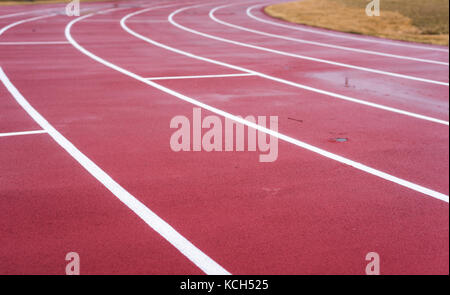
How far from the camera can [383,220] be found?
5031 millimetres

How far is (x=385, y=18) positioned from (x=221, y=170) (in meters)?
17.3

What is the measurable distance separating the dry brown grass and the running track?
573cm

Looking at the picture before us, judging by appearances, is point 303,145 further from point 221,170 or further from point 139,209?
point 139,209

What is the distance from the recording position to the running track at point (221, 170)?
4.48m

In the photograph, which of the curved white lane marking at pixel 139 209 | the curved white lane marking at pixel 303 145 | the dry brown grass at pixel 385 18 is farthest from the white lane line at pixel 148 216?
the dry brown grass at pixel 385 18

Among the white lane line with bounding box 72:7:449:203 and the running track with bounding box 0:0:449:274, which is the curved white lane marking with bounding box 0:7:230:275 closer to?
the running track with bounding box 0:0:449:274

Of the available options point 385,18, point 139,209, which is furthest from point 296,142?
point 385,18

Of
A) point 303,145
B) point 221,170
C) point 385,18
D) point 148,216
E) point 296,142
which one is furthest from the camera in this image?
point 385,18

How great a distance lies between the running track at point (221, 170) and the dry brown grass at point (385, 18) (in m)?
5.73

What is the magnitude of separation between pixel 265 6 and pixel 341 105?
19.6m

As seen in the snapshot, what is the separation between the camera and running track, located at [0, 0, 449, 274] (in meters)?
4.48

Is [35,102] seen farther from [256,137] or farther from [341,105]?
[341,105]

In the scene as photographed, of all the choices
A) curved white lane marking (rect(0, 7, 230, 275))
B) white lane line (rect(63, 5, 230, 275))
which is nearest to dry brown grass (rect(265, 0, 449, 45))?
curved white lane marking (rect(0, 7, 230, 275))

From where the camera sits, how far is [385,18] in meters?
21.5
